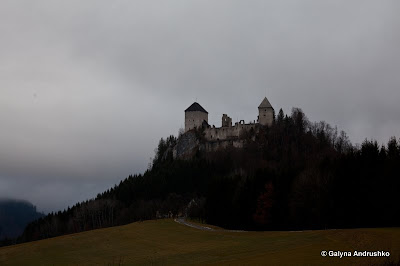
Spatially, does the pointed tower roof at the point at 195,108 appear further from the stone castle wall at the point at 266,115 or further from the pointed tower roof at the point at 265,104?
the stone castle wall at the point at 266,115

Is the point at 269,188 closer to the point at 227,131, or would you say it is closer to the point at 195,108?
the point at 227,131

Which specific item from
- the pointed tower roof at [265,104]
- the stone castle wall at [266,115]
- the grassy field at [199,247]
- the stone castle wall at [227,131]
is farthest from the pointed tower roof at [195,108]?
the grassy field at [199,247]

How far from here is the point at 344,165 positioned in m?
61.4

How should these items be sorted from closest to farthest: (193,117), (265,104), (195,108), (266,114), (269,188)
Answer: (269,188), (266,114), (265,104), (193,117), (195,108)

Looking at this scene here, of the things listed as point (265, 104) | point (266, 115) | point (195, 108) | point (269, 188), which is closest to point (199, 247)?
point (269, 188)

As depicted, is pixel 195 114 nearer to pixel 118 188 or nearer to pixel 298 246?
pixel 118 188

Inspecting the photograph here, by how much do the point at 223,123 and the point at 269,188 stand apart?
267 feet

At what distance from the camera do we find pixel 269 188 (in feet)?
244

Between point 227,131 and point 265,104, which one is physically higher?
point 265,104

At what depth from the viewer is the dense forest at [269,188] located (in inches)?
2298

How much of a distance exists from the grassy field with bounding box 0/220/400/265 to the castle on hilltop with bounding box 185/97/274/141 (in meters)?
70.8

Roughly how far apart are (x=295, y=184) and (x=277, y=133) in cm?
7195

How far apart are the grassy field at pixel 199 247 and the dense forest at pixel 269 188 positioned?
25.8 ft

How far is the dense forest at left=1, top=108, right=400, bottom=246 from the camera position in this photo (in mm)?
58375
